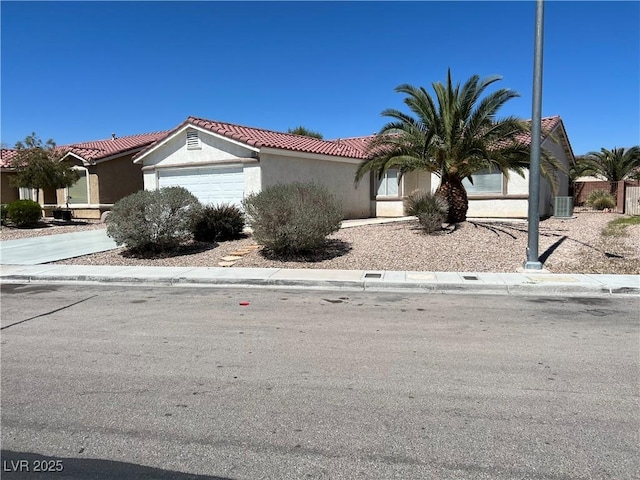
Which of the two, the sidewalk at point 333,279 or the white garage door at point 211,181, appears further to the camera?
the white garage door at point 211,181

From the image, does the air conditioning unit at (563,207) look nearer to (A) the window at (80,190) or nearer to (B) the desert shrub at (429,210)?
(B) the desert shrub at (429,210)

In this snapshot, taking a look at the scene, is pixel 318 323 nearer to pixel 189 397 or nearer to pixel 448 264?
pixel 189 397

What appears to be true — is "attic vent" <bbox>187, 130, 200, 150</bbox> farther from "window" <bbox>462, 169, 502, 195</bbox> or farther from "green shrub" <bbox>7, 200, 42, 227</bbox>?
"window" <bbox>462, 169, 502, 195</bbox>

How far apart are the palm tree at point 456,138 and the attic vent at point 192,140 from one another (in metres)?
7.42

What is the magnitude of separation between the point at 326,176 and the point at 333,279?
11.5 meters

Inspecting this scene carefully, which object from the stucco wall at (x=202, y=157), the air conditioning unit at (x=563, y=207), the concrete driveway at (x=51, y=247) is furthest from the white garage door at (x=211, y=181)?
the air conditioning unit at (x=563, y=207)

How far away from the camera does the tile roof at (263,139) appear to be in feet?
59.5

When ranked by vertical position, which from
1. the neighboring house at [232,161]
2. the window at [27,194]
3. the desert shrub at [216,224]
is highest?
the neighboring house at [232,161]

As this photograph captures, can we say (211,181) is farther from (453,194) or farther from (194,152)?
(453,194)

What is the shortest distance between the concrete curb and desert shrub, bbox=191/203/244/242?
11.1ft

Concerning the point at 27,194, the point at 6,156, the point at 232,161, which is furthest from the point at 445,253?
the point at 6,156

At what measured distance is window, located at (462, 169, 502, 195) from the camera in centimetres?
2080

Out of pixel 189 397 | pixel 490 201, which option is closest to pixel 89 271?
pixel 189 397

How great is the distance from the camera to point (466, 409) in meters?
4.11
